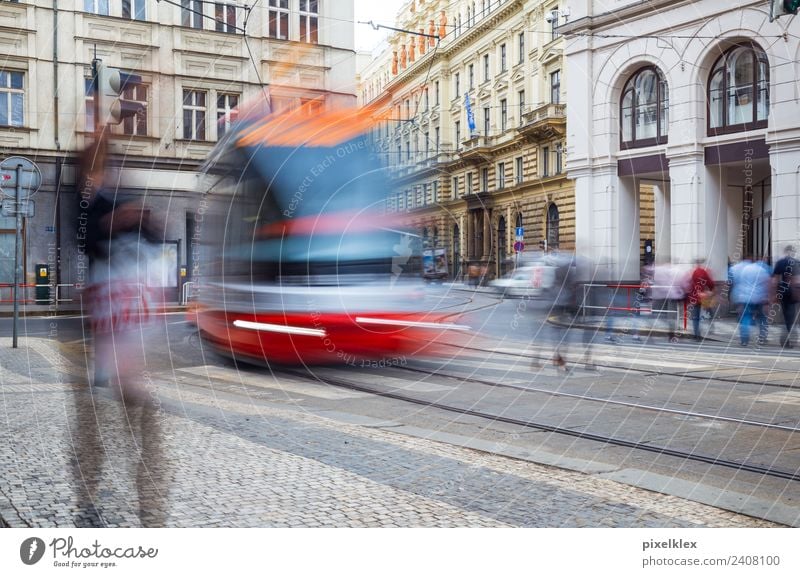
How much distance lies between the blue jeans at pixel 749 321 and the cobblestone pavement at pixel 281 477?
65 cm

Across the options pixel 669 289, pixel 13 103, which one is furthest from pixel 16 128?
pixel 669 289

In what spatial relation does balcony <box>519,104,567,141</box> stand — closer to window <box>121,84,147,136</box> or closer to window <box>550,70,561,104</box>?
window <box>550,70,561,104</box>

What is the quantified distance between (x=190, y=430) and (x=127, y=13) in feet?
5.26

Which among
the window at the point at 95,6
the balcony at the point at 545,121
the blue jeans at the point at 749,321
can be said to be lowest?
the blue jeans at the point at 749,321

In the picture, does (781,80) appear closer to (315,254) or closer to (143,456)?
(315,254)

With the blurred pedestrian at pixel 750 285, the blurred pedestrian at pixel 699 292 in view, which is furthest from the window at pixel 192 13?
the blurred pedestrian at pixel 750 285

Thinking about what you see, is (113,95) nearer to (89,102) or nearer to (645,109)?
(89,102)

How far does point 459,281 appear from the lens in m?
2.24

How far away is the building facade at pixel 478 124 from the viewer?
226 centimetres

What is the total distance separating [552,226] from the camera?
236 centimetres

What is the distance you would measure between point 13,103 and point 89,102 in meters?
0.28

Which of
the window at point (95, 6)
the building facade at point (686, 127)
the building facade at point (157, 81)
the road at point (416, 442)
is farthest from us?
Result: the road at point (416, 442)

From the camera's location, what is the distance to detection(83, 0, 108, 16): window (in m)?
2.38

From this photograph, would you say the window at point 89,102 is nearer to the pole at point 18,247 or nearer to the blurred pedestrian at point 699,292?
the pole at point 18,247
